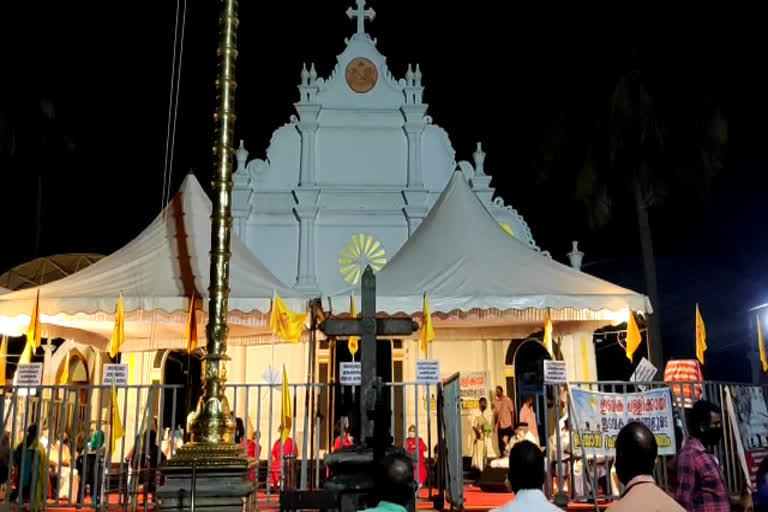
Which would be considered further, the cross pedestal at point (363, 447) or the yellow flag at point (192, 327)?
→ the yellow flag at point (192, 327)

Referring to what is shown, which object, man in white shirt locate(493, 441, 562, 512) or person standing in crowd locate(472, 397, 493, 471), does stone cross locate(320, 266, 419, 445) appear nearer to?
man in white shirt locate(493, 441, 562, 512)

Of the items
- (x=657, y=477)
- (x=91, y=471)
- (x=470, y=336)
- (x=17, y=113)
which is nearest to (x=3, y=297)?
(x=91, y=471)

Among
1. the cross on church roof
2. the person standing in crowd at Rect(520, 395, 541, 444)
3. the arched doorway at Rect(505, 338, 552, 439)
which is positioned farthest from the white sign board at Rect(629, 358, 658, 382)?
the cross on church roof

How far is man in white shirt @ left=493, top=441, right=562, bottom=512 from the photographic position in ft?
10.6

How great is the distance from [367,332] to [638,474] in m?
3.42

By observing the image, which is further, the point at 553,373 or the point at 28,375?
the point at 553,373

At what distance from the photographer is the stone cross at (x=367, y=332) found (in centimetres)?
616

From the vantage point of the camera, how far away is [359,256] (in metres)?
19.5

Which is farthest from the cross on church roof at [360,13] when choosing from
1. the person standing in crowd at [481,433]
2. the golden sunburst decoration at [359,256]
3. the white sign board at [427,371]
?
the white sign board at [427,371]

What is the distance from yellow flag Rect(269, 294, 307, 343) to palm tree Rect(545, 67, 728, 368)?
976 cm

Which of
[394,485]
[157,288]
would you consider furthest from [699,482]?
[157,288]

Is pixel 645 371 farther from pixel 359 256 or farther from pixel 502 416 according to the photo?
pixel 359 256

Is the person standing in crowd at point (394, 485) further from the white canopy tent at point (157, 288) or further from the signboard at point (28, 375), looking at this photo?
the white canopy tent at point (157, 288)

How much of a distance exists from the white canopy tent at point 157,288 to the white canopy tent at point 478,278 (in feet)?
5.13
